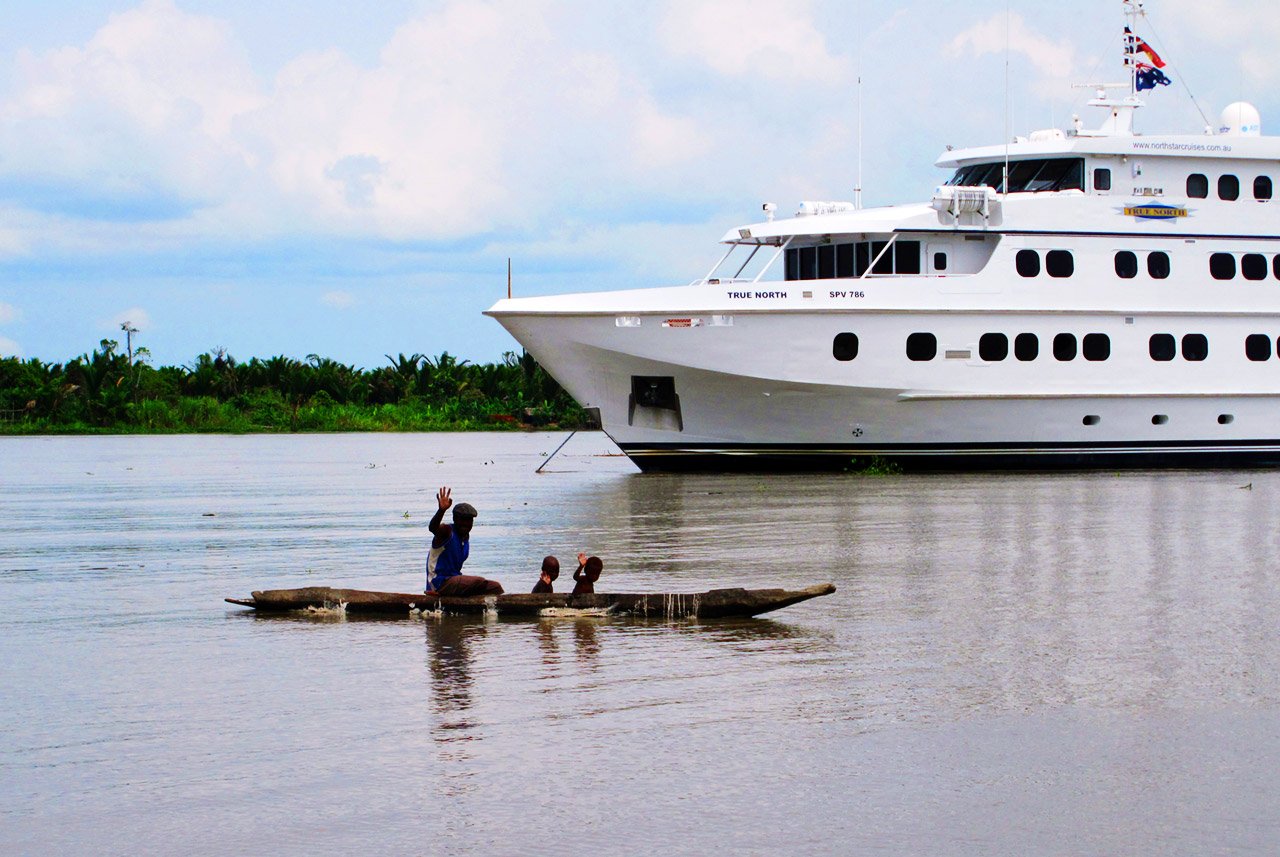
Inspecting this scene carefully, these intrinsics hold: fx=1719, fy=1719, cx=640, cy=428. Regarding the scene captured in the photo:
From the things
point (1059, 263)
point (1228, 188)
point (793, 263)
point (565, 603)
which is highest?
point (1228, 188)

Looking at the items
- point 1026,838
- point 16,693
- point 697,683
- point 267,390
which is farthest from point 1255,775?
point 267,390

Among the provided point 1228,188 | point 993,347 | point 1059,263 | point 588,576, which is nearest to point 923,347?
point 993,347

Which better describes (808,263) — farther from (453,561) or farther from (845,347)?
(453,561)

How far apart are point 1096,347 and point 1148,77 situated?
219 inches

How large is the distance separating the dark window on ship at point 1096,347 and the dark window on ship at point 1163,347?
0.88 m

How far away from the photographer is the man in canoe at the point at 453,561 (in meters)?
11.1

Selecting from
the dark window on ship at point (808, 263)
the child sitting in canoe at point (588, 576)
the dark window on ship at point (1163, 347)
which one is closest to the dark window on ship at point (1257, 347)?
the dark window on ship at point (1163, 347)

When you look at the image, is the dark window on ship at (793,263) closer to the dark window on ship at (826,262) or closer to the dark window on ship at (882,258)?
the dark window on ship at (826,262)

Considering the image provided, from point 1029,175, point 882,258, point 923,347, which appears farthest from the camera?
point 1029,175

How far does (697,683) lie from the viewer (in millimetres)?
8664

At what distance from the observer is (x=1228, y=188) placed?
28.1 m

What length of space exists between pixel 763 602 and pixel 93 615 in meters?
4.65

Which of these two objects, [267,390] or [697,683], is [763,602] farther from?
[267,390]

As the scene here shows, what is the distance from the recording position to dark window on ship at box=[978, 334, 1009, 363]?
26.4m
